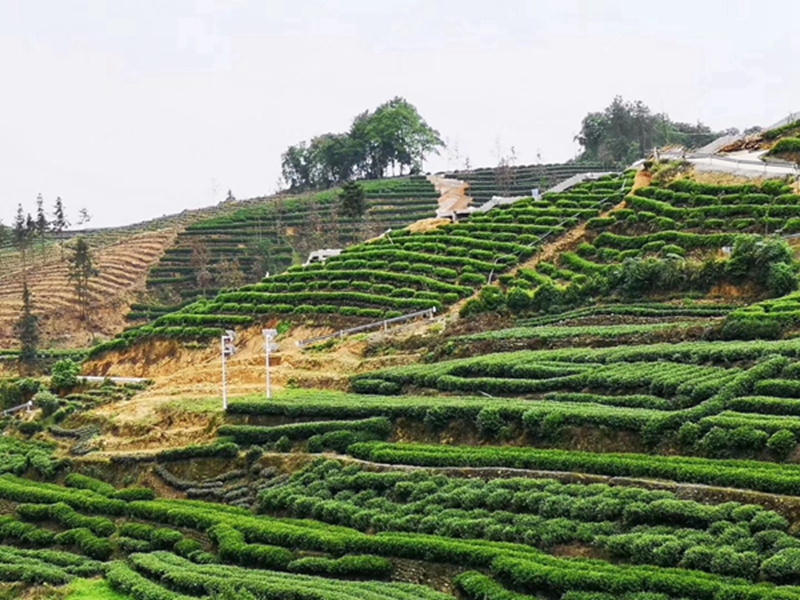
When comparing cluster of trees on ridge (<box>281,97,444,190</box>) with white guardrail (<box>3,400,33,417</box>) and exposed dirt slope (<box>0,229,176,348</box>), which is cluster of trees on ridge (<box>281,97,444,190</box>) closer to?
exposed dirt slope (<box>0,229,176,348</box>)

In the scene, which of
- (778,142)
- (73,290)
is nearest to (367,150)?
(73,290)

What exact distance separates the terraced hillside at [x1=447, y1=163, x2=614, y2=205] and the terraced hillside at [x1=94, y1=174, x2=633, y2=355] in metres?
36.8

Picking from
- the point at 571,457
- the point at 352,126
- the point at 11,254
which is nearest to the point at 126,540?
the point at 571,457

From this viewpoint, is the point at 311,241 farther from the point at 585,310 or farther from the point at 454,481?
the point at 454,481

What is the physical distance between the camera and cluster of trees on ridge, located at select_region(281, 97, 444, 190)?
363 feet

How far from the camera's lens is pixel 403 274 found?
53.8m

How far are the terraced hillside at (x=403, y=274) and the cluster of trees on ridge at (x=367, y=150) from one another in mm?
52020

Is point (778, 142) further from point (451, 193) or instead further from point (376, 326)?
point (451, 193)

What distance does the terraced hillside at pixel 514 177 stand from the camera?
9888cm

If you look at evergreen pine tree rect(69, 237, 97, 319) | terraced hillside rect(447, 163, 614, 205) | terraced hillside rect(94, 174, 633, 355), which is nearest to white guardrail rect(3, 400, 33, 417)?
terraced hillside rect(94, 174, 633, 355)

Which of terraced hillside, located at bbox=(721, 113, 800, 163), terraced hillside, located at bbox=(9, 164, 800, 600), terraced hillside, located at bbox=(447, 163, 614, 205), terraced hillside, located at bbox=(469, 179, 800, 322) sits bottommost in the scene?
terraced hillside, located at bbox=(9, 164, 800, 600)

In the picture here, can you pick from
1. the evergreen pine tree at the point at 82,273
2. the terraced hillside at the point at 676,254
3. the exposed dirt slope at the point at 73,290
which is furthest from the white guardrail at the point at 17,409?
the evergreen pine tree at the point at 82,273

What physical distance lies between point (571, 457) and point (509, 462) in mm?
1782

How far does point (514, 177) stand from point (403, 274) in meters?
54.8
